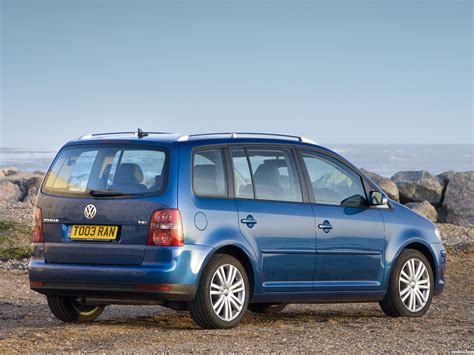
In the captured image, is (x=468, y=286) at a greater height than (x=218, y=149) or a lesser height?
lesser

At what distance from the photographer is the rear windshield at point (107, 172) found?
33.0ft

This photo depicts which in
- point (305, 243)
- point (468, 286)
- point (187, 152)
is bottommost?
point (468, 286)

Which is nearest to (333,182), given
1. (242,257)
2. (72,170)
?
(242,257)

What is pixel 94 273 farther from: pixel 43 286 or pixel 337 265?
pixel 337 265

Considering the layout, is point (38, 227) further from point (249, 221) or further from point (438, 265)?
point (438, 265)

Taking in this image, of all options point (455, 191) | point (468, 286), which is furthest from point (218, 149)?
point (455, 191)

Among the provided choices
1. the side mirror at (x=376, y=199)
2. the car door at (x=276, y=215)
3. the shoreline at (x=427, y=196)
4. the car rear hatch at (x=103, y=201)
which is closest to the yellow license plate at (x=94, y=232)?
the car rear hatch at (x=103, y=201)

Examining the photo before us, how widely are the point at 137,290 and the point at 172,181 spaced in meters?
1.00

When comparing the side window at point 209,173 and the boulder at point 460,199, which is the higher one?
the side window at point 209,173

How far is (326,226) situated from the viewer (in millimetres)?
11102

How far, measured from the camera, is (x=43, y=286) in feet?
34.1

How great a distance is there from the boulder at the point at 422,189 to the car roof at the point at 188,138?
73.5ft

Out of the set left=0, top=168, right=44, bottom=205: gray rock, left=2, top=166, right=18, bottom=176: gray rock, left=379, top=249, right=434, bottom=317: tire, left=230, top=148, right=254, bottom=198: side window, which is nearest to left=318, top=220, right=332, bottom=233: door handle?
left=230, top=148, right=254, bottom=198: side window

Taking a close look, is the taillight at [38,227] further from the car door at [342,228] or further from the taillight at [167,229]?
the car door at [342,228]
